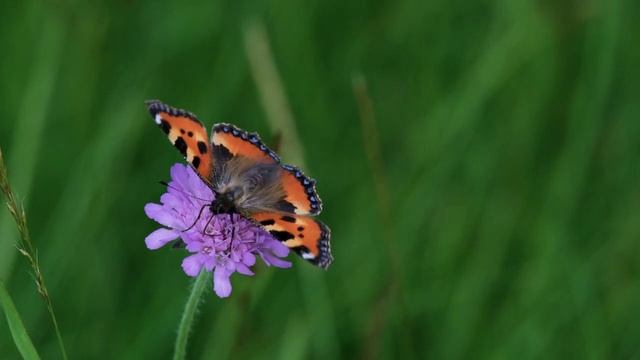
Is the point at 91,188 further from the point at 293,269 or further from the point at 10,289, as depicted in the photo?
the point at 293,269

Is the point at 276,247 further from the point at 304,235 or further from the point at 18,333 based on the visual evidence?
the point at 18,333

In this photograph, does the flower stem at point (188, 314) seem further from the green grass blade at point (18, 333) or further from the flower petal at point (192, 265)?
the green grass blade at point (18, 333)

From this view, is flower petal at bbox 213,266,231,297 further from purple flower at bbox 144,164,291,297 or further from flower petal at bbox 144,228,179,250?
flower petal at bbox 144,228,179,250

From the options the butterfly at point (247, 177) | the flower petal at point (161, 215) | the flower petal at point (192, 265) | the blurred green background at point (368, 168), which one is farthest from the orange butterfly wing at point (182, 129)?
the blurred green background at point (368, 168)

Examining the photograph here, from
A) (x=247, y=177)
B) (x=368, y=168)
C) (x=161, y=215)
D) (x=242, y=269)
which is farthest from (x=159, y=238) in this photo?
(x=368, y=168)

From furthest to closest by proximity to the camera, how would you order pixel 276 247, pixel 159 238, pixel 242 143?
pixel 242 143
pixel 276 247
pixel 159 238

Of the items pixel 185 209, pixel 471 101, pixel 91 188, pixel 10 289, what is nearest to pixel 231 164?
pixel 185 209
